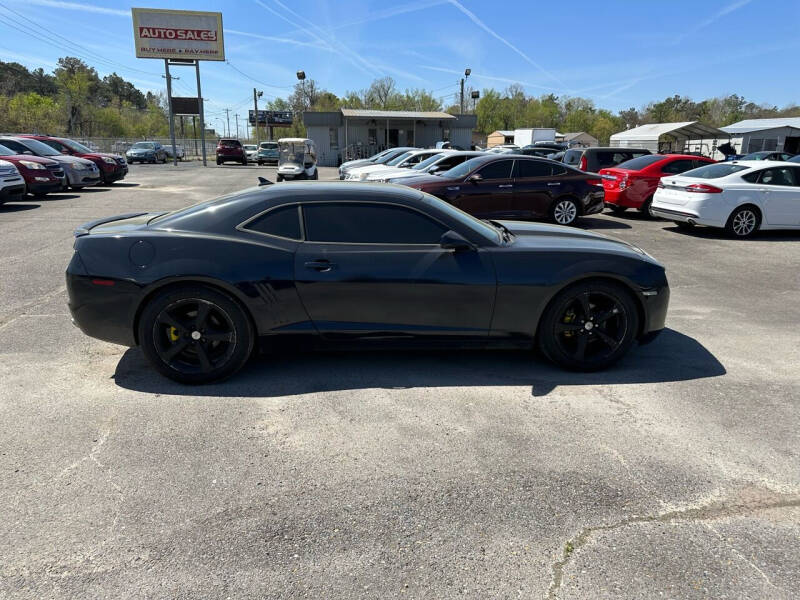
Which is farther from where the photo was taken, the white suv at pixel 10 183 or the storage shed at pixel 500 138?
the storage shed at pixel 500 138

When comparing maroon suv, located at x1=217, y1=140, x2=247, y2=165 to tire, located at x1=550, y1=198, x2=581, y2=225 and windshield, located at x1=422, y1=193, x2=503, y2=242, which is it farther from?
windshield, located at x1=422, y1=193, x2=503, y2=242

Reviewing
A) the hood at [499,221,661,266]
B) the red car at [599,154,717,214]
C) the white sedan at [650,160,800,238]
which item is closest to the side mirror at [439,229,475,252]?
the hood at [499,221,661,266]

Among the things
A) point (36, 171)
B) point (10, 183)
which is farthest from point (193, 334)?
point (36, 171)

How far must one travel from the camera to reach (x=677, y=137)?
36.6 meters

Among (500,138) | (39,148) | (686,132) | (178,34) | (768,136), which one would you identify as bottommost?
(39,148)

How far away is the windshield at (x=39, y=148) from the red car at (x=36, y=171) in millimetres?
894

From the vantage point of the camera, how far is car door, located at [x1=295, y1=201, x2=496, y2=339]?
3.80m

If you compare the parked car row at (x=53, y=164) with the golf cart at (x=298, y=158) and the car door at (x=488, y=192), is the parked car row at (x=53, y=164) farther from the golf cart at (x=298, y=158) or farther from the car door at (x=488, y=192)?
the car door at (x=488, y=192)

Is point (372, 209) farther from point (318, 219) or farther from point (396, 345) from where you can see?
point (396, 345)

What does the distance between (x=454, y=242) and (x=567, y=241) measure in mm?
1068

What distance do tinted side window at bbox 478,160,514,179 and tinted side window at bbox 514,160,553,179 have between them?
0.66ft

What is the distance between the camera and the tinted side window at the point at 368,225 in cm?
391

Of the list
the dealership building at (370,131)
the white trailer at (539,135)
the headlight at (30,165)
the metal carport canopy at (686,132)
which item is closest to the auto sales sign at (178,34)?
the dealership building at (370,131)

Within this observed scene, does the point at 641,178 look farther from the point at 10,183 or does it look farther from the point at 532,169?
the point at 10,183
